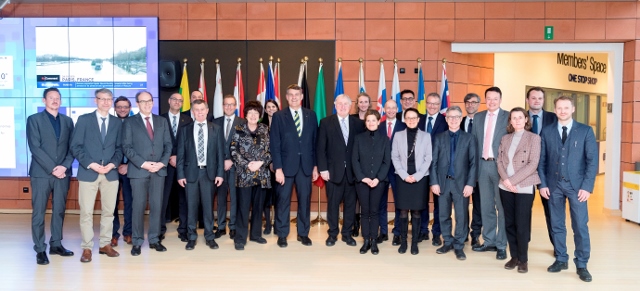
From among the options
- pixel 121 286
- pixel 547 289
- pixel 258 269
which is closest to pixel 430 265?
pixel 547 289

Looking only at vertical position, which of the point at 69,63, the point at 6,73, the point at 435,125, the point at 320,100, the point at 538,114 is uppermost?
the point at 69,63

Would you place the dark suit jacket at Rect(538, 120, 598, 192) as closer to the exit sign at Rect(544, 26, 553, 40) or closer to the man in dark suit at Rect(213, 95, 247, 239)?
the man in dark suit at Rect(213, 95, 247, 239)

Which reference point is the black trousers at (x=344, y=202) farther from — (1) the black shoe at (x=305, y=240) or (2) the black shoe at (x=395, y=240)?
(2) the black shoe at (x=395, y=240)

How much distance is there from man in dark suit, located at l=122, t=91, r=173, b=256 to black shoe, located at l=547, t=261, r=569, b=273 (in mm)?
3492

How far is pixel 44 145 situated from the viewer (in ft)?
15.0

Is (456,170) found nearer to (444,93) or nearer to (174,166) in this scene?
(444,93)

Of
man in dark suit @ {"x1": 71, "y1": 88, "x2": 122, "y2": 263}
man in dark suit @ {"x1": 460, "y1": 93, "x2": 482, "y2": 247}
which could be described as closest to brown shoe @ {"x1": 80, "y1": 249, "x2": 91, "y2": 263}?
man in dark suit @ {"x1": 71, "y1": 88, "x2": 122, "y2": 263}

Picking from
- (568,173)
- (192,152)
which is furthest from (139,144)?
(568,173)

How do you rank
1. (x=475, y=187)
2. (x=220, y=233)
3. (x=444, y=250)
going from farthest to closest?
1. (x=220, y=233)
2. (x=475, y=187)
3. (x=444, y=250)

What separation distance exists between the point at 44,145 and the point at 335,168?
8.57 ft

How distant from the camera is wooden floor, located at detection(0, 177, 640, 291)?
4035 mm

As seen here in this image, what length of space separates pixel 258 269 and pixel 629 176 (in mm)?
4924

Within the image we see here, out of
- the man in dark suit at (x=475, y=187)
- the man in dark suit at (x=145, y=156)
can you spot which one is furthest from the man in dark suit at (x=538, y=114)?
the man in dark suit at (x=145, y=156)

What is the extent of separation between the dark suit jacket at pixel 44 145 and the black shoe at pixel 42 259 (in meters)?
0.69
